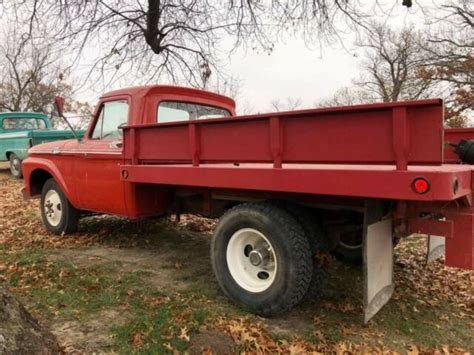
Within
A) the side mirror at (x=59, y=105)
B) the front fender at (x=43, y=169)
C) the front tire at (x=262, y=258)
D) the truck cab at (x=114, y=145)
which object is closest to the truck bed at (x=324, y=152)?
the front tire at (x=262, y=258)

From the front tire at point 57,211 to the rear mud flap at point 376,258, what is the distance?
425 centimetres

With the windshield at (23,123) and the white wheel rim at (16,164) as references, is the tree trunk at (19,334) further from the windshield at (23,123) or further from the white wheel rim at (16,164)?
the windshield at (23,123)

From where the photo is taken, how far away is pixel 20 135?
12711 millimetres

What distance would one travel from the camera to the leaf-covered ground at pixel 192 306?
3004mm

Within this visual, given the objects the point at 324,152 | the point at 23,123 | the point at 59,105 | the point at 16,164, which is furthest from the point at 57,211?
the point at 23,123

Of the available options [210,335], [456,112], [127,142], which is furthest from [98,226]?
[456,112]

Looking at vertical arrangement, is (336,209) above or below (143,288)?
above

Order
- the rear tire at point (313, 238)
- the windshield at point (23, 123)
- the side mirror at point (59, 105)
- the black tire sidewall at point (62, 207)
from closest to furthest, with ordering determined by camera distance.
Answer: the rear tire at point (313, 238)
the side mirror at point (59, 105)
the black tire sidewall at point (62, 207)
the windshield at point (23, 123)

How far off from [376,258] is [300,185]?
74 centimetres

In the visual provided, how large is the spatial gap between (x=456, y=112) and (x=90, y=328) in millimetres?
24845

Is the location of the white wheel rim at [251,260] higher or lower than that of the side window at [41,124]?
lower

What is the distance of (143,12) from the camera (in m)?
8.66

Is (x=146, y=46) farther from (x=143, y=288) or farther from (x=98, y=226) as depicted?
(x=143, y=288)

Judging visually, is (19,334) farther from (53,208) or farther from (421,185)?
(53,208)
